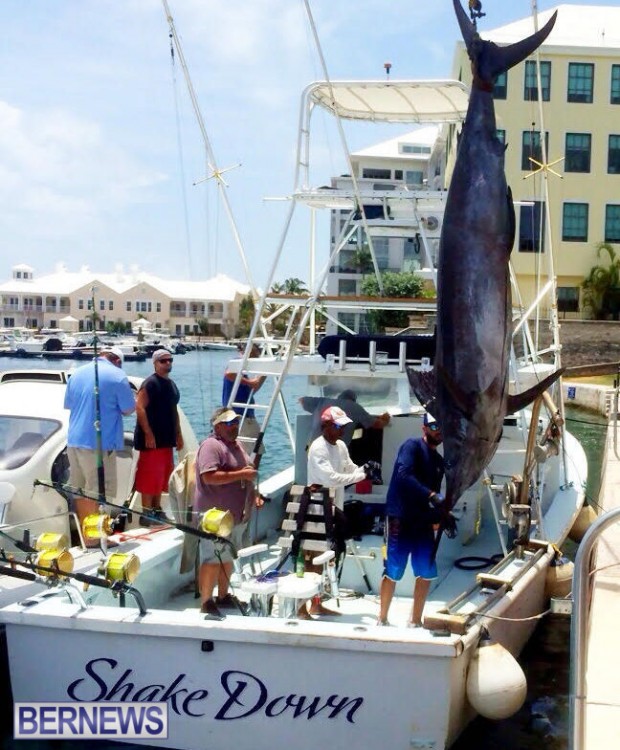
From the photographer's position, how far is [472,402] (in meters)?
2.67

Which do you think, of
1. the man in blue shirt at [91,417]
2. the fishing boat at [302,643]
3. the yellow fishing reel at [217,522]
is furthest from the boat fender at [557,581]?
the man in blue shirt at [91,417]

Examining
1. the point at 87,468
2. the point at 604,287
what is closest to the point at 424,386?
the point at 87,468

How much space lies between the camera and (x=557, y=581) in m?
6.00

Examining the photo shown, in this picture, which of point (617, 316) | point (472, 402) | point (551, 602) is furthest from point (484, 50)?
point (617, 316)

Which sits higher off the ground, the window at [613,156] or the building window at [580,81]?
the building window at [580,81]

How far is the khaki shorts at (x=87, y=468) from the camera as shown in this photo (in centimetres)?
623

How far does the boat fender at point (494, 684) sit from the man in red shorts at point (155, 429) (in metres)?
2.93

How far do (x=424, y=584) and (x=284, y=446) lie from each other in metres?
13.9

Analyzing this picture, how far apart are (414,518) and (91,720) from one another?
2023 mm

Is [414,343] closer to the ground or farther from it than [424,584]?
farther from it

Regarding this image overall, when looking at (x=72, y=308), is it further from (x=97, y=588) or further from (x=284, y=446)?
(x=97, y=588)

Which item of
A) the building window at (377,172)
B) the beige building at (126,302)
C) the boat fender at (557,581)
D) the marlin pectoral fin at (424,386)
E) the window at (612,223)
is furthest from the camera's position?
the beige building at (126,302)

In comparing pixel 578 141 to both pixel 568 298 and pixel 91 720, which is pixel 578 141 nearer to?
pixel 568 298

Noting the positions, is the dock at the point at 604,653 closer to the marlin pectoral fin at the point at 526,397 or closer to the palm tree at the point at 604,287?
the marlin pectoral fin at the point at 526,397
